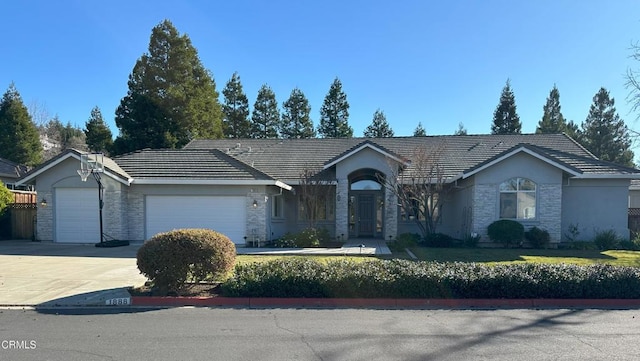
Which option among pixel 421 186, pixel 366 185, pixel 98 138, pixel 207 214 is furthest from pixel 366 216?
pixel 98 138

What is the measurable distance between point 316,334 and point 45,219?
673 inches

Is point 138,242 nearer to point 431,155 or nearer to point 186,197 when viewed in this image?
point 186,197

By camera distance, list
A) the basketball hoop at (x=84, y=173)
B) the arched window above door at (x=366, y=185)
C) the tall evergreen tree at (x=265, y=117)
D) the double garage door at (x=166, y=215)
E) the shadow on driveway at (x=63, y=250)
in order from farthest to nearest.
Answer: the tall evergreen tree at (x=265, y=117)
the arched window above door at (x=366, y=185)
the double garage door at (x=166, y=215)
the basketball hoop at (x=84, y=173)
the shadow on driveway at (x=63, y=250)

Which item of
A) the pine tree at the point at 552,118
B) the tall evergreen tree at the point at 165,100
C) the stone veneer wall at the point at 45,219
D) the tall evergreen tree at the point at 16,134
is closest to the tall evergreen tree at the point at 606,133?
the pine tree at the point at 552,118

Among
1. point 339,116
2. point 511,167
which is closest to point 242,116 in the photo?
point 339,116

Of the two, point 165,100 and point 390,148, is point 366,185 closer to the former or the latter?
point 390,148

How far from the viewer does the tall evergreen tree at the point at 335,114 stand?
162 feet

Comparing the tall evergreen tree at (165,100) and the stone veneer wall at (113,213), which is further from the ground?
the tall evergreen tree at (165,100)

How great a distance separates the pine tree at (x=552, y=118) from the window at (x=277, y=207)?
41.8 meters

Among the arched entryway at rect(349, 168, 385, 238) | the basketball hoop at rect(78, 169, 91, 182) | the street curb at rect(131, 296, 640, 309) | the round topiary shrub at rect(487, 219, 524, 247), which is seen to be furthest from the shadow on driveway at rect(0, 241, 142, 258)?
the round topiary shrub at rect(487, 219, 524, 247)

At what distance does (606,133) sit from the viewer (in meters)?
47.6

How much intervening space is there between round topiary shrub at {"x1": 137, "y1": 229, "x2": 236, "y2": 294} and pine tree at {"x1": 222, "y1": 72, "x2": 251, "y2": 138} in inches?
1579

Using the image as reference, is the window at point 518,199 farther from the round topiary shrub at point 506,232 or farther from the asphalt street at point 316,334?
the asphalt street at point 316,334

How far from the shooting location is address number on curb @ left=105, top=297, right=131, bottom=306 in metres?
8.16
